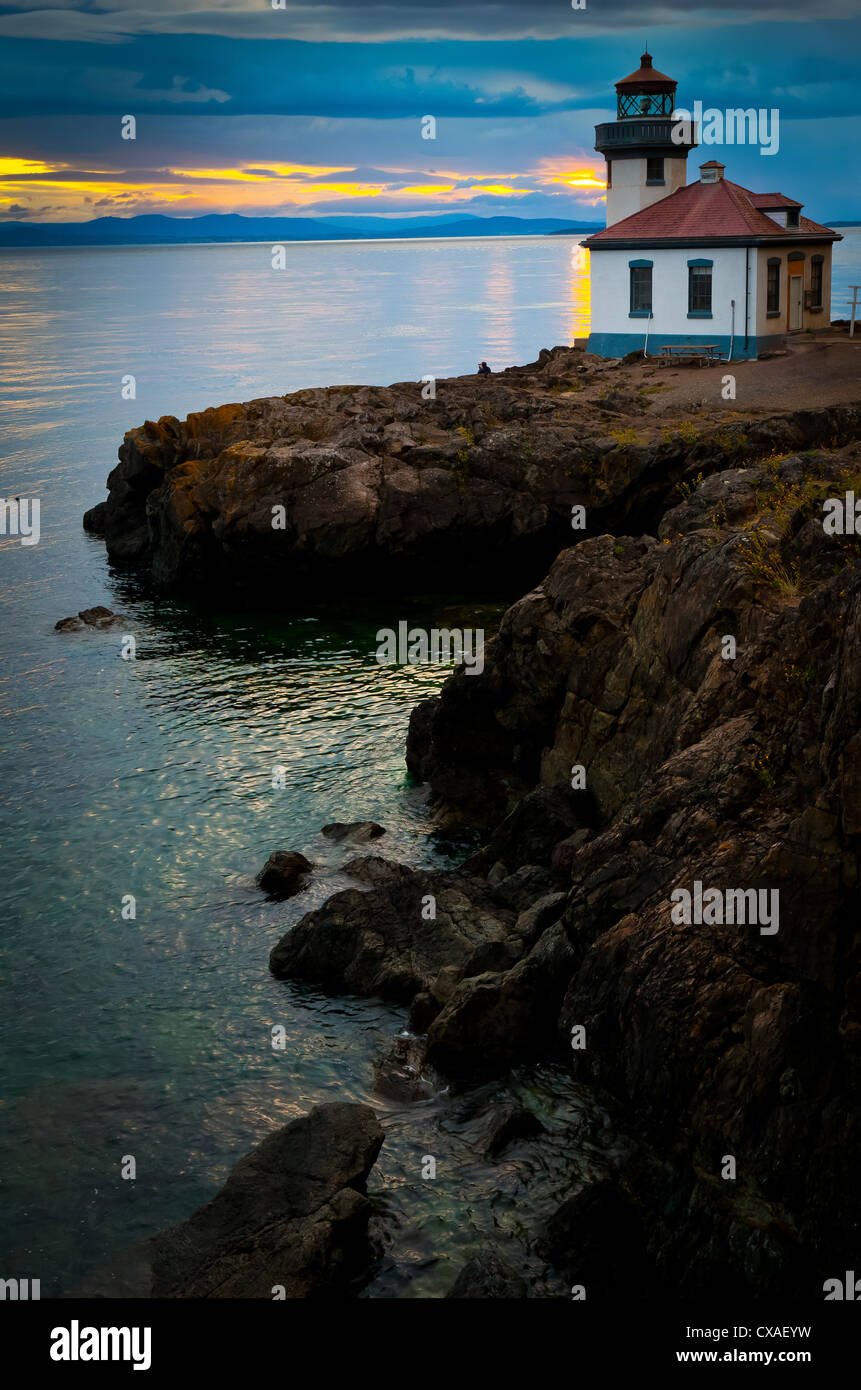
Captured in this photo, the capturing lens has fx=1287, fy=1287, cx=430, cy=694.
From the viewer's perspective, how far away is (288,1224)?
14.1m

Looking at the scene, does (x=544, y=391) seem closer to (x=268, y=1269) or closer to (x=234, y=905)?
(x=234, y=905)

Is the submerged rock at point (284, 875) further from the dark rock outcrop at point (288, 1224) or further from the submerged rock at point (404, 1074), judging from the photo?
the dark rock outcrop at point (288, 1224)

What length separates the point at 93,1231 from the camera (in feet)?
51.7

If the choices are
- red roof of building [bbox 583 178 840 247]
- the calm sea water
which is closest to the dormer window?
red roof of building [bbox 583 178 840 247]

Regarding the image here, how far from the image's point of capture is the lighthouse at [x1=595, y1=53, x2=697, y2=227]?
69.1m

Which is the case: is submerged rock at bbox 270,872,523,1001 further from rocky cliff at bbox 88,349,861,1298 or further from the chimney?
the chimney

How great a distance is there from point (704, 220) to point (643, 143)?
7.51m

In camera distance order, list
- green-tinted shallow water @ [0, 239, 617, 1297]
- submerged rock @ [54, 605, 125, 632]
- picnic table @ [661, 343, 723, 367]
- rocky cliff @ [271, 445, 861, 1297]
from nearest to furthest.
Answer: rocky cliff @ [271, 445, 861, 1297], green-tinted shallow water @ [0, 239, 617, 1297], submerged rock @ [54, 605, 125, 632], picnic table @ [661, 343, 723, 367]

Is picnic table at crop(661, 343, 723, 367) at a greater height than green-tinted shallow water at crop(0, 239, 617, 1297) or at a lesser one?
greater

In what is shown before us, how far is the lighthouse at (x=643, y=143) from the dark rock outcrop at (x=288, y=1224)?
2504 inches

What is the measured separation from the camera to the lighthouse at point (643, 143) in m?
69.1

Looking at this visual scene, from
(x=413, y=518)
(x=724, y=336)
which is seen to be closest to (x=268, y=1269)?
(x=413, y=518)

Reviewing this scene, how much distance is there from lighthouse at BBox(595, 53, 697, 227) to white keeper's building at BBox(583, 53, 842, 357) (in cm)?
5

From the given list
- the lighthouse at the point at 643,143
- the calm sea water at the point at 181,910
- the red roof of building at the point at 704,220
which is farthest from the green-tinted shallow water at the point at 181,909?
the lighthouse at the point at 643,143
